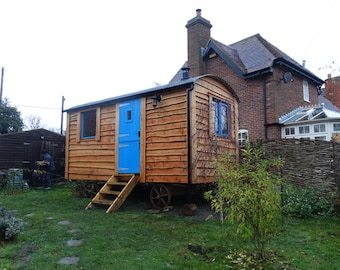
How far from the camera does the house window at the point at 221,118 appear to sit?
7.03 meters

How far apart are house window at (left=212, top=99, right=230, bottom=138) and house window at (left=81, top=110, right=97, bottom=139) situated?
3779 mm

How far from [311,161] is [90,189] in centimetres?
664

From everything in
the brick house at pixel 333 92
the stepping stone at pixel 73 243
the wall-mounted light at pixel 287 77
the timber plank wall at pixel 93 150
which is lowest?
the stepping stone at pixel 73 243

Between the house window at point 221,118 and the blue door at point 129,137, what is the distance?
206 centimetres

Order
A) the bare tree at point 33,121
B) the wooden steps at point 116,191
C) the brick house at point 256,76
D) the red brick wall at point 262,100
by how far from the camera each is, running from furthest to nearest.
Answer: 1. the bare tree at point 33,121
2. the brick house at point 256,76
3. the red brick wall at point 262,100
4. the wooden steps at point 116,191

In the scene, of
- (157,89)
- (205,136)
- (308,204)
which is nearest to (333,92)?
(308,204)

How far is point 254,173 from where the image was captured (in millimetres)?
3150

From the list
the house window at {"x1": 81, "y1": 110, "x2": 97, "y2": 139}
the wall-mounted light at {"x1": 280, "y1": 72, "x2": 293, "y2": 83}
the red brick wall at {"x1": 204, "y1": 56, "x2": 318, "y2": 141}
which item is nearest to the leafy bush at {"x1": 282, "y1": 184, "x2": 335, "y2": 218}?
the red brick wall at {"x1": 204, "y1": 56, "x2": 318, "y2": 141}

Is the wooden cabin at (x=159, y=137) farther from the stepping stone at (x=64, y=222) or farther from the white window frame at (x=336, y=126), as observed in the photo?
the white window frame at (x=336, y=126)

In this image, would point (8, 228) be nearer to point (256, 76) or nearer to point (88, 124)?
point (88, 124)

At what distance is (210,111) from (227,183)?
3.73 metres

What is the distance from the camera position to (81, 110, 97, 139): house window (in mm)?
8359

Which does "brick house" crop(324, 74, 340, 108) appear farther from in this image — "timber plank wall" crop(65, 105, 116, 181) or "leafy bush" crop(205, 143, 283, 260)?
"leafy bush" crop(205, 143, 283, 260)

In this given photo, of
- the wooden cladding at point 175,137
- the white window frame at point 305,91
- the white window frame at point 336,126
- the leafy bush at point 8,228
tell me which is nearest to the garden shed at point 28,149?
the wooden cladding at point 175,137
